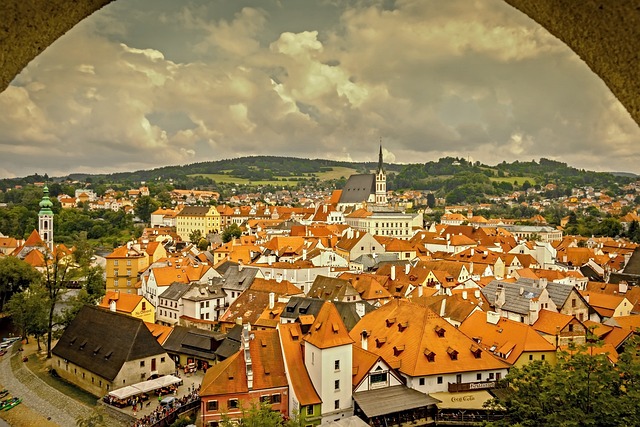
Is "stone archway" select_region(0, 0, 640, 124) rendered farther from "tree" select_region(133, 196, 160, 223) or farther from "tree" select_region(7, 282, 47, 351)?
"tree" select_region(133, 196, 160, 223)

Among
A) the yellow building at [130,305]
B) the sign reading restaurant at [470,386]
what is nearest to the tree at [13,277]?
the yellow building at [130,305]

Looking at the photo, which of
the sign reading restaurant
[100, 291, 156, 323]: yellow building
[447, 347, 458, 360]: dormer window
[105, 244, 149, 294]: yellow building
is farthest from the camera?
[105, 244, 149, 294]: yellow building

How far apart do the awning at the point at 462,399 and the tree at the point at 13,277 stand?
35728 mm

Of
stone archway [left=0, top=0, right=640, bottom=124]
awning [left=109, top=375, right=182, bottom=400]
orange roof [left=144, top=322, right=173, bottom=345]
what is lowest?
awning [left=109, top=375, right=182, bottom=400]

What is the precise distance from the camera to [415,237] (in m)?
73.8

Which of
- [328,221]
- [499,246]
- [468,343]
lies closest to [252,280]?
[468,343]

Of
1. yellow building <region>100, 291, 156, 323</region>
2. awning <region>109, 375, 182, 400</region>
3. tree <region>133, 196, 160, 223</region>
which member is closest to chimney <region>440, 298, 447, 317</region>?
awning <region>109, 375, 182, 400</region>

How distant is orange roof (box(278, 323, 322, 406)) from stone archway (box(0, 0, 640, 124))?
20.2 m

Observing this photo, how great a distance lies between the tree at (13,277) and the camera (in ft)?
144

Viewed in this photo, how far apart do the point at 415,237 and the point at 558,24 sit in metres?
72.6

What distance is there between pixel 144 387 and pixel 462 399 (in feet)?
48.5

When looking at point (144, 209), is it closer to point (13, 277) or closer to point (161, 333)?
point (13, 277)

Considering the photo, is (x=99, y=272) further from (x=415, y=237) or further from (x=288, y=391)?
(x=415, y=237)

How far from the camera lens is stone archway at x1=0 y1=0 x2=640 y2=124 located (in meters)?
2.11
